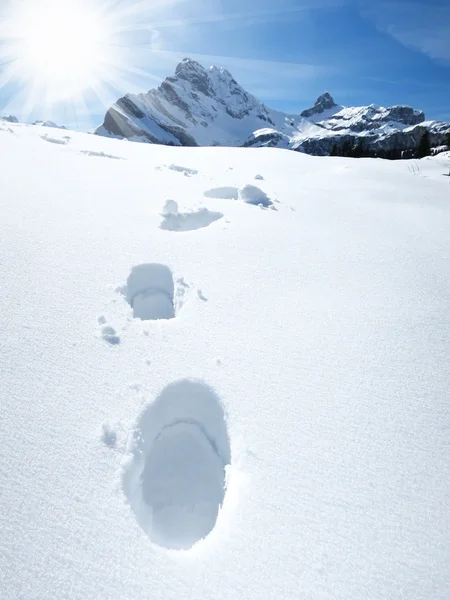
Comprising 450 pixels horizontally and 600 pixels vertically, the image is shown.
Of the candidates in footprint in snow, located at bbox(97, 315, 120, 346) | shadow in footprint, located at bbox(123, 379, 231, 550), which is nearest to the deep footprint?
footprint in snow, located at bbox(97, 315, 120, 346)

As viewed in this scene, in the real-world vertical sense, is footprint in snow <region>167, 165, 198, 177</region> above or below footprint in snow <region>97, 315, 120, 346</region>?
above

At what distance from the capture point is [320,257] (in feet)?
13.3

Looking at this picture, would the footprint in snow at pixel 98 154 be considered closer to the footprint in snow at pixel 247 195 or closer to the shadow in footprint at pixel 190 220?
the footprint in snow at pixel 247 195

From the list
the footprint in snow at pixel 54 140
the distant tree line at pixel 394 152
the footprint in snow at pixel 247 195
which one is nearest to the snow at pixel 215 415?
the footprint in snow at pixel 247 195

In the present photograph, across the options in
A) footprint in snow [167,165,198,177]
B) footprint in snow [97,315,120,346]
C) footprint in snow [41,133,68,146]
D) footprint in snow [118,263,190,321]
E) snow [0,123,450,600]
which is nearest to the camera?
snow [0,123,450,600]

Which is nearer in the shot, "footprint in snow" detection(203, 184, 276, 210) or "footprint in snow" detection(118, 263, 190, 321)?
"footprint in snow" detection(118, 263, 190, 321)

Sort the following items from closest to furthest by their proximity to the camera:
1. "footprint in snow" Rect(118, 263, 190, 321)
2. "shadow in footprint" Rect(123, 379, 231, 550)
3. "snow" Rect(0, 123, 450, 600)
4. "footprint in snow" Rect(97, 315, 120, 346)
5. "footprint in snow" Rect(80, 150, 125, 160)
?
1. "snow" Rect(0, 123, 450, 600)
2. "shadow in footprint" Rect(123, 379, 231, 550)
3. "footprint in snow" Rect(97, 315, 120, 346)
4. "footprint in snow" Rect(118, 263, 190, 321)
5. "footprint in snow" Rect(80, 150, 125, 160)

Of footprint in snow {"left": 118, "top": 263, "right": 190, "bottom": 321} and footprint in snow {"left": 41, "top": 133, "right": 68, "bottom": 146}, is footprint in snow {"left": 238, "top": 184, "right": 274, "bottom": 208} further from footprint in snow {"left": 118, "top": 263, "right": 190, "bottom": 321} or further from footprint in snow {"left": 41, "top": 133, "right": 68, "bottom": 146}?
footprint in snow {"left": 41, "top": 133, "right": 68, "bottom": 146}

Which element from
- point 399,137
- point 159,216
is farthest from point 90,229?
point 399,137

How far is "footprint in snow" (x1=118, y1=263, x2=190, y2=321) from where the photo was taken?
311 cm

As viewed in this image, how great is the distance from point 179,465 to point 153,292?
175 cm

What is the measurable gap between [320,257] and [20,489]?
3601mm

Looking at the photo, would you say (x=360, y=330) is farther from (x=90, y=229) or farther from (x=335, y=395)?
(x=90, y=229)

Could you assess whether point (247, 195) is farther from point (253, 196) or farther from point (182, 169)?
point (182, 169)
